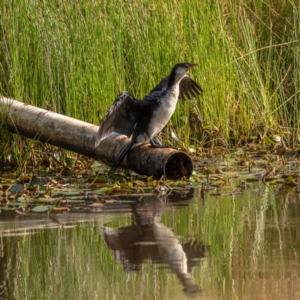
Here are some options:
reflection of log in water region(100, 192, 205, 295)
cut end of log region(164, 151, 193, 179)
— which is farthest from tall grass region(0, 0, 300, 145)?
reflection of log in water region(100, 192, 205, 295)

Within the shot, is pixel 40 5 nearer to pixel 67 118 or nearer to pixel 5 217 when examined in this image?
pixel 67 118

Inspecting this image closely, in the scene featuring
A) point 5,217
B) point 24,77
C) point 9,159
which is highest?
point 24,77

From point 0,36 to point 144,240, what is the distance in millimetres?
3572

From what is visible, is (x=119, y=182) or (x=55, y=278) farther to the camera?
(x=119, y=182)

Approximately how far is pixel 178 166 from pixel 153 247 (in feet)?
7.63

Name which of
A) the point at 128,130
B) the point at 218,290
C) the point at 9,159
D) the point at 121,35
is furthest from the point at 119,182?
the point at 218,290

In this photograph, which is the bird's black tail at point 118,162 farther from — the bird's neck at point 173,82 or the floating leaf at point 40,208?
the floating leaf at point 40,208

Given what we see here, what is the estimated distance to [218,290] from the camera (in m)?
3.20

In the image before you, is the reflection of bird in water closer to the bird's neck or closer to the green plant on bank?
the bird's neck

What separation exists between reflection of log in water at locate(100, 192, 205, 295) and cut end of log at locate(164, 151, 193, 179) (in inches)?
53.1

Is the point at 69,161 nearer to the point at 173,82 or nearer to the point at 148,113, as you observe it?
the point at 148,113

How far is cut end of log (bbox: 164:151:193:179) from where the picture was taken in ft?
20.5

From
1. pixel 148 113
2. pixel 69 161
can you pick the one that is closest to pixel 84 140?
pixel 69 161

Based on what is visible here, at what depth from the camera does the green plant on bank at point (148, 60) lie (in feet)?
23.3
